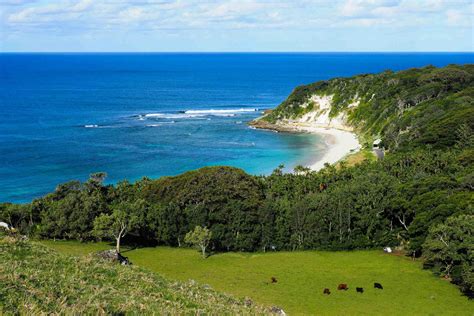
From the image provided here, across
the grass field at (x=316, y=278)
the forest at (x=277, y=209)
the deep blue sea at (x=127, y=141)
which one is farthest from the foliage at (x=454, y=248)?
the deep blue sea at (x=127, y=141)

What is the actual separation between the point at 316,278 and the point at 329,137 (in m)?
70.3

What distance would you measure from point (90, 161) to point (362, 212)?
5415 cm

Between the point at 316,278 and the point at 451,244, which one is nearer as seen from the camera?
the point at 451,244

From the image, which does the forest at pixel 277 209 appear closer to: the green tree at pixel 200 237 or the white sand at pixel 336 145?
the green tree at pixel 200 237

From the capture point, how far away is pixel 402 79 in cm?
11969

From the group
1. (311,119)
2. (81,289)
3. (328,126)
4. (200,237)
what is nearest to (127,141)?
(311,119)

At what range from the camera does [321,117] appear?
408ft

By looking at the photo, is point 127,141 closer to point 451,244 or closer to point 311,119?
point 311,119

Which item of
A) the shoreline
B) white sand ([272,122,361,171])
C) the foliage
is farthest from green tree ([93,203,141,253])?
white sand ([272,122,361,171])

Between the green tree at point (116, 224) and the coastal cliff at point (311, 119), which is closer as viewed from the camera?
the green tree at point (116, 224)

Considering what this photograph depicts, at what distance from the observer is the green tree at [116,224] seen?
47.3 meters

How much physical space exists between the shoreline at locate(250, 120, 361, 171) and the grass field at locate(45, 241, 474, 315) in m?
36.8

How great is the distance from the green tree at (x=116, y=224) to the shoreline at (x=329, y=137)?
4034 cm

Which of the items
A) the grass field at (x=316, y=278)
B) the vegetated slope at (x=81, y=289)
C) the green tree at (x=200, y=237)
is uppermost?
the vegetated slope at (x=81, y=289)
